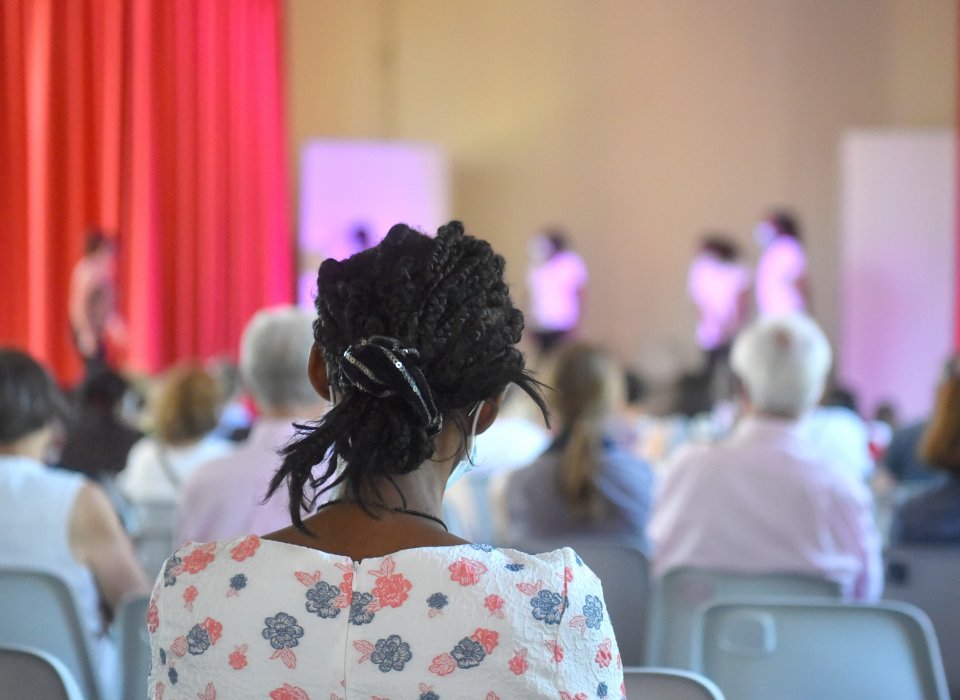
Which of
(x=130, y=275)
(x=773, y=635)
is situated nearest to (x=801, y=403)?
(x=773, y=635)

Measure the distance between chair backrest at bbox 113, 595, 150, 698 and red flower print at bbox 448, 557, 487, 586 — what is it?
3.26 ft

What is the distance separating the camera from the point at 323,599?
1.24m

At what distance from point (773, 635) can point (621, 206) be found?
8.72m

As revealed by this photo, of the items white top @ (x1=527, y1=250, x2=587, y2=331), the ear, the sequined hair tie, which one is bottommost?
white top @ (x1=527, y1=250, x2=587, y2=331)

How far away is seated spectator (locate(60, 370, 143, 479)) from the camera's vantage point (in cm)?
416

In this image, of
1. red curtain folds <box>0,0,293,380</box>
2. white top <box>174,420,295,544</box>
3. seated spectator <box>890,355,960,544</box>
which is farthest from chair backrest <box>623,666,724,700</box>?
red curtain folds <box>0,0,293,380</box>

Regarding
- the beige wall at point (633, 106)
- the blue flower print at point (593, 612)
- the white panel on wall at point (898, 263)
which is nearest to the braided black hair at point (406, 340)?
the blue flower print at point (593, 612)

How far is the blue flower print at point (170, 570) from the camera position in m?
1.30

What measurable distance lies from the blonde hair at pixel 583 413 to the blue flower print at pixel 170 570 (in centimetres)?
190

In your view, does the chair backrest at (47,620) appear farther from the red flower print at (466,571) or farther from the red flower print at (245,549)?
the red flower print at (466,571)

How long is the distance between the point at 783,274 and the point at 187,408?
20.4 ft

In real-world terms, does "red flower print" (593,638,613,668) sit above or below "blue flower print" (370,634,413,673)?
below

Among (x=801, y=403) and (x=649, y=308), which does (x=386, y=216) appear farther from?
(x=801, y=403)

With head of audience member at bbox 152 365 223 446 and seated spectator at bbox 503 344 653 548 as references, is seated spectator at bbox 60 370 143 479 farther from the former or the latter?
seated spectator at bbox 503 344 653 548
